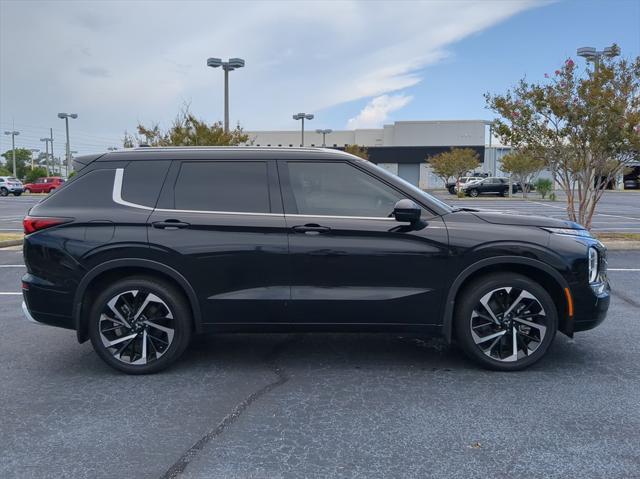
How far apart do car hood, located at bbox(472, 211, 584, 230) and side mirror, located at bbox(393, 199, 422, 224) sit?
63cm

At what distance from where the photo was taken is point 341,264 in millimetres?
4406

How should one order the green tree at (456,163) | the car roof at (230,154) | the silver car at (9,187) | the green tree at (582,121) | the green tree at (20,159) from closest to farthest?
the car roof at (230,154) < the green tree at (582,121) < the green tree at (456,163) < the silver car at (9,187) < the green tree at (20,159)

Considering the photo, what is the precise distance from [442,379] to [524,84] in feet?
34.4

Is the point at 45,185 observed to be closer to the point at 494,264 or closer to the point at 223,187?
the point at 223,187

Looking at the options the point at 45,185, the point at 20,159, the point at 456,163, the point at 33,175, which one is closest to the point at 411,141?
the point at 456,163

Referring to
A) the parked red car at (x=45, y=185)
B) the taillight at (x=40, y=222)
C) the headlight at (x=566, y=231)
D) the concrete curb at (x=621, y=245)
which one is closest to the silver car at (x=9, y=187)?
the parked red car at (x=45, y=185)

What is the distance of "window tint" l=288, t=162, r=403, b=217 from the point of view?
4504 millimetres

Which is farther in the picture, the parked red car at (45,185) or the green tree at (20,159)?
the green tree at (20,159)

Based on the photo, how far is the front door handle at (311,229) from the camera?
4.41 m

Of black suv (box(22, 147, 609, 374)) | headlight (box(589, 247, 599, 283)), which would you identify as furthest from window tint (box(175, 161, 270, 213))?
headlight (box(589, 247, 599, 283))

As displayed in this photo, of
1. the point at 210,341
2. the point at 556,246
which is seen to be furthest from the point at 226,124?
the point at 556,246

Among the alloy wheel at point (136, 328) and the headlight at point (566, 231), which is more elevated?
the headlight at point (566, 231)

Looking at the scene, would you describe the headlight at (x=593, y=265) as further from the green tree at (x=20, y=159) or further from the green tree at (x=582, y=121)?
the green tree at (x=20, y=159)

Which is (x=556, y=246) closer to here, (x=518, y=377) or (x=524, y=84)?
(x=518, y=377)
